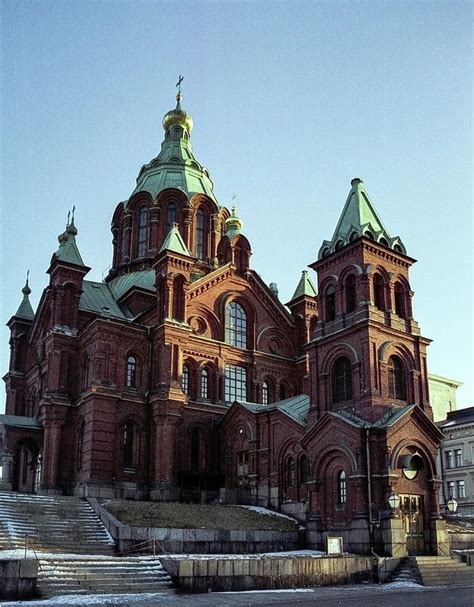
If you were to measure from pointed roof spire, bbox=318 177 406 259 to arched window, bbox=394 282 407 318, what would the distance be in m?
2.04

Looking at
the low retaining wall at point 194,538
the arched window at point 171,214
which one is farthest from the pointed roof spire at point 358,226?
the arched window at point 171,214

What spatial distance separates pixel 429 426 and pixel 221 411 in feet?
48.5

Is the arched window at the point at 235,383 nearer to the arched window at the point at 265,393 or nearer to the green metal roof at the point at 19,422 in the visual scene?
the arched window at the point at 265,393

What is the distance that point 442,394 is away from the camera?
80625 mm

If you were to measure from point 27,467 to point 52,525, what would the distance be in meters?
18.2

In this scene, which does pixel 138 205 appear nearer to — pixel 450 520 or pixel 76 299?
pixel 76 299

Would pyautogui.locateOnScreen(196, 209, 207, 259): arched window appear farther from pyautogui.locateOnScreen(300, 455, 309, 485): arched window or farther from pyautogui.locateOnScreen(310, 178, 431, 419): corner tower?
pyautogui.locateOnScreen(300, 455, 309, 485): arched window

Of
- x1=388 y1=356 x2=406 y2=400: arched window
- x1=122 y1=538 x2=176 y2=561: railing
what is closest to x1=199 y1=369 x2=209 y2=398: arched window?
x1=388 y1=356 x2=406 y2=400: arched window

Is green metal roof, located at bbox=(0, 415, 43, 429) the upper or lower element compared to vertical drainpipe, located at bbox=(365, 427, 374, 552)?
upper

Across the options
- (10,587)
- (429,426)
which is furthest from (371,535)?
(10,587)

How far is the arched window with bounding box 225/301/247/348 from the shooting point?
46.7 meters

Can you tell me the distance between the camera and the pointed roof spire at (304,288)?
50.4 meters

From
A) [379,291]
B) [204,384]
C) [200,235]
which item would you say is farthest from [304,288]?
[379,291]

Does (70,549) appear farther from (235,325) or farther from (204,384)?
(235,325)
